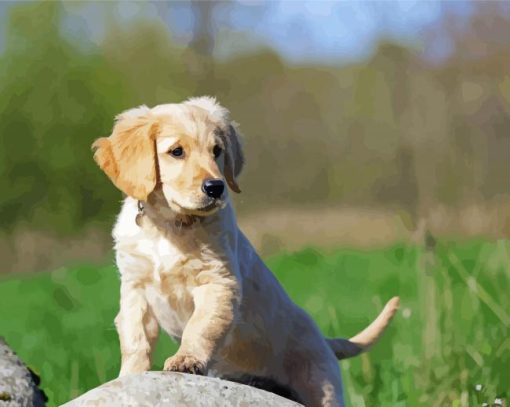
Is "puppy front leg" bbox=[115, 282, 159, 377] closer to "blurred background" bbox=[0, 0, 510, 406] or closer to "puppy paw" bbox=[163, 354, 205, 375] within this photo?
"puppy paw" bbox=[163, 354, 205, 375]

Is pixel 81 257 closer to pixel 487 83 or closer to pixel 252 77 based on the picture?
pixel 252 77

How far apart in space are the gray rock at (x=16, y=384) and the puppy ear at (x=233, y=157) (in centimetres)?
105

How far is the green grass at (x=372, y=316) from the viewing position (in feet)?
16.6

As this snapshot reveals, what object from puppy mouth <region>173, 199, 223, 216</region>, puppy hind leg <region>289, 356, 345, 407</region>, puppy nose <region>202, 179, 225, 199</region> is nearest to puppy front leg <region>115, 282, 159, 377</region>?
puppy mouth <region>173, 199, 223, 216</region>

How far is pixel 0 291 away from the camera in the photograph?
9.25 metres

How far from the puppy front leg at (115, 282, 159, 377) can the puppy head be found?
335 millimetres

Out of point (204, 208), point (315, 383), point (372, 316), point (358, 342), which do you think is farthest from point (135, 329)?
point (372, 316)

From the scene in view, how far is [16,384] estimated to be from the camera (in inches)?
148

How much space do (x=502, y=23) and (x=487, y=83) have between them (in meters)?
0.56

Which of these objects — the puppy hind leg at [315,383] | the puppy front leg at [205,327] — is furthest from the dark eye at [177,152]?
the puppy hind leg at [315,383]

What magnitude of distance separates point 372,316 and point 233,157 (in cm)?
363

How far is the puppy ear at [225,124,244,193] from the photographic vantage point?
142 inches

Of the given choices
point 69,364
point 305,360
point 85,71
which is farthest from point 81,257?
point 305,360

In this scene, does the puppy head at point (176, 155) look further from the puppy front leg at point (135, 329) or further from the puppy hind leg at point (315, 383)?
the puppy hind leg at point (315, 383)
